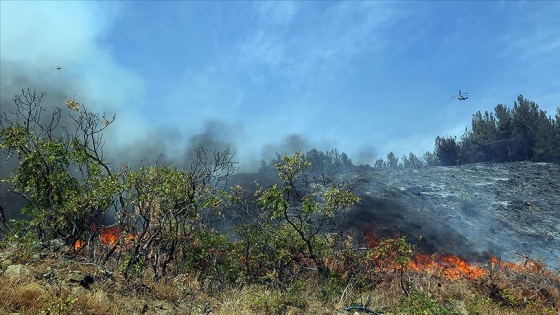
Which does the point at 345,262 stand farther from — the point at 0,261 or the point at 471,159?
the point at 471,159

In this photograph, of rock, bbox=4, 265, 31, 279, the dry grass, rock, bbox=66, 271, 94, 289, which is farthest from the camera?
rock, bbox=66, 271, 94, 289

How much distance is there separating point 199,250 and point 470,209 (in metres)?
27.5

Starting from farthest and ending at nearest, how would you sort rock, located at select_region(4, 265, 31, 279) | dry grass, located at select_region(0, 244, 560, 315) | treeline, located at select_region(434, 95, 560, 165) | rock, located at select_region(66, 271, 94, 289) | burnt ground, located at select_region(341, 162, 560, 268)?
treeline, located at select_region(434, 95, 560, 165), burnt ground, located at select_region(341, 162, 560, 268), rock, located at select_region(66, 271, 94, 289), rock, located at select_region(4, 265, 31, 279), dry grass, located at select_region(0, 244, 560, 315)

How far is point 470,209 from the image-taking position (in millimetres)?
32969

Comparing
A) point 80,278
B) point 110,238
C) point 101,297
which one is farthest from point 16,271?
point 110,238

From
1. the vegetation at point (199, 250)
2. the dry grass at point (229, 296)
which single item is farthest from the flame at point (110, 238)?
the dry grass at point (229, 296)

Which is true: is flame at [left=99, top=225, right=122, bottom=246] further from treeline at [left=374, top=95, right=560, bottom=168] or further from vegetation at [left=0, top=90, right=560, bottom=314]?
treeline at [left=374, top=95, right=560, bottom=168]

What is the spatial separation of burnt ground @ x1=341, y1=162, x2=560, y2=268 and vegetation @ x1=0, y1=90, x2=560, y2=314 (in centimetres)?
899

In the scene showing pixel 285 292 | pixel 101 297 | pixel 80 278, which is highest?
pixel 80 278

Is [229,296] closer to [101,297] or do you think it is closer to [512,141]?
[101,297]

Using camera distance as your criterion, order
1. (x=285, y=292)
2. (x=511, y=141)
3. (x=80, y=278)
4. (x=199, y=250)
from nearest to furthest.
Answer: (x=80, y=278)
(x=285, y=292)
(x=199, y=250)
(x=511, y=141)

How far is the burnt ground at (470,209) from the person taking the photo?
26609mm

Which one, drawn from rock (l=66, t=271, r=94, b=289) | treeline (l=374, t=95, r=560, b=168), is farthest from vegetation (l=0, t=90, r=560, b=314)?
treeline (l=374, t=95, r=560, b=168)

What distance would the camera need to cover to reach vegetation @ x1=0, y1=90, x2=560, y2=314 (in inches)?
337
